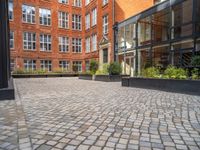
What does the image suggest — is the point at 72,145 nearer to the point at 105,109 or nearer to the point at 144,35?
the point at 105,109

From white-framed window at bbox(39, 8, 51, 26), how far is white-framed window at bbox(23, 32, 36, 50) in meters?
2.46

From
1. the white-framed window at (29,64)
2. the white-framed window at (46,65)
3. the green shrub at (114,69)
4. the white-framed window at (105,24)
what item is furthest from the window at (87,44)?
the green shrub at (114,69)

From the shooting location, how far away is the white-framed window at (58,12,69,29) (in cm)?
2791

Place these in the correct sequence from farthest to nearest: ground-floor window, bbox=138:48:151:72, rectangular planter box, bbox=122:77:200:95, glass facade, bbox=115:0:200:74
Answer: ground-floor window, bbox=138:48:151:72, glass facade, bbox=115:0:200:74, rectangular planter box, bbox=122:77:200:95

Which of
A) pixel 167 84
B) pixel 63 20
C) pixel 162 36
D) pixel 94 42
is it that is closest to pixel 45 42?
pixel 63 20

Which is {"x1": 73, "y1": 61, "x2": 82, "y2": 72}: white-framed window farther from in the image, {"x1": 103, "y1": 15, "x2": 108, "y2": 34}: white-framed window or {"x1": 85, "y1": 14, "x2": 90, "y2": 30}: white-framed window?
{"x1": 103, "y1": 15, "x2": 108, "y2": 34}: white-framed window

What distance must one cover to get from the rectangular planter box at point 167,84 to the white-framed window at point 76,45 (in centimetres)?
1968

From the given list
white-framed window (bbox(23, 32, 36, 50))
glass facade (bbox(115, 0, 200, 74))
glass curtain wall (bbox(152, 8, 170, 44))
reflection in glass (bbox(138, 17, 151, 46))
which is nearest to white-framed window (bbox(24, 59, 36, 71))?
white-framed window (bbox(23, 32, 36, 50))

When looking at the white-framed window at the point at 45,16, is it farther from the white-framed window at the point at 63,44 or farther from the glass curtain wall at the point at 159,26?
the glass curtain wall at the point at 159,26

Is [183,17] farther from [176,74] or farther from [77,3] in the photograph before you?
[77,3]

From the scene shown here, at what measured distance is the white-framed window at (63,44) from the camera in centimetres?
2790

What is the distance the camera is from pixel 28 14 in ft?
84.3

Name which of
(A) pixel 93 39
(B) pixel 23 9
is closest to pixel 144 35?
(A) pixel 93 39

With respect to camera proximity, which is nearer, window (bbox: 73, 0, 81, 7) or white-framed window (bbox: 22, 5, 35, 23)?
white-framed window (bbox: 22, 5, 35, 23)
